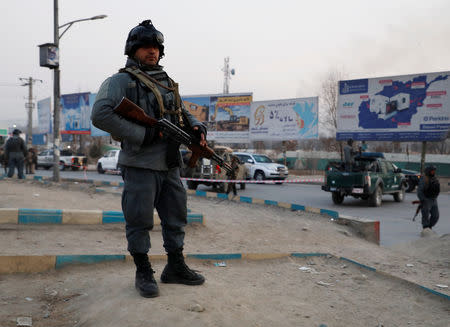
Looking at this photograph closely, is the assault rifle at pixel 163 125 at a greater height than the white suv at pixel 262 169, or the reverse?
the assault rifle at pixel 163 125

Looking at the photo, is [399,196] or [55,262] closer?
[55,262]

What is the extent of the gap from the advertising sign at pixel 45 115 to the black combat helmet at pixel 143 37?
42.0 m

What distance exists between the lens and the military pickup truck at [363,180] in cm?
1205

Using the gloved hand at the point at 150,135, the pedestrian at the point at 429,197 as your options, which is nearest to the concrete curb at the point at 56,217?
the gloved hand at the point at 150,135

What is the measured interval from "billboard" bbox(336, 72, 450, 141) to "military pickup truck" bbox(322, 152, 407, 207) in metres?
8.85

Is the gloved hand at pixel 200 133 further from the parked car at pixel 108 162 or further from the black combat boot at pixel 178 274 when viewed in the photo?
the parked car at pixel 108 162

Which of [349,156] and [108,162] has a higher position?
[349,156]

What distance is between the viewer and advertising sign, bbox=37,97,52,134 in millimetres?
41562

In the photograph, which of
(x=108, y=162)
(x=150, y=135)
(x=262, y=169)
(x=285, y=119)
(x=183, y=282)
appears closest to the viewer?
(x=150, y=135)

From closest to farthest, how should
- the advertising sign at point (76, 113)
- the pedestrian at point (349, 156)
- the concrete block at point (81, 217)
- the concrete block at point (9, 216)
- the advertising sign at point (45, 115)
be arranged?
1. the concrete block at point (9, 216)
2. the concrete block at point (81, 217)
3. the pedestrian at point (349, 156)
4. the advertising sign at point (76, 113)
5. the advertising sign at point (45, 115)

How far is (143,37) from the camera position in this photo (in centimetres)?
292

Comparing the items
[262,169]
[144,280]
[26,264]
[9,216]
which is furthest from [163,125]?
[262,169]

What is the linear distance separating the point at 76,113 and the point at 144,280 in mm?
38096

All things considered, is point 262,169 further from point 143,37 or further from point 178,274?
point 143,37
